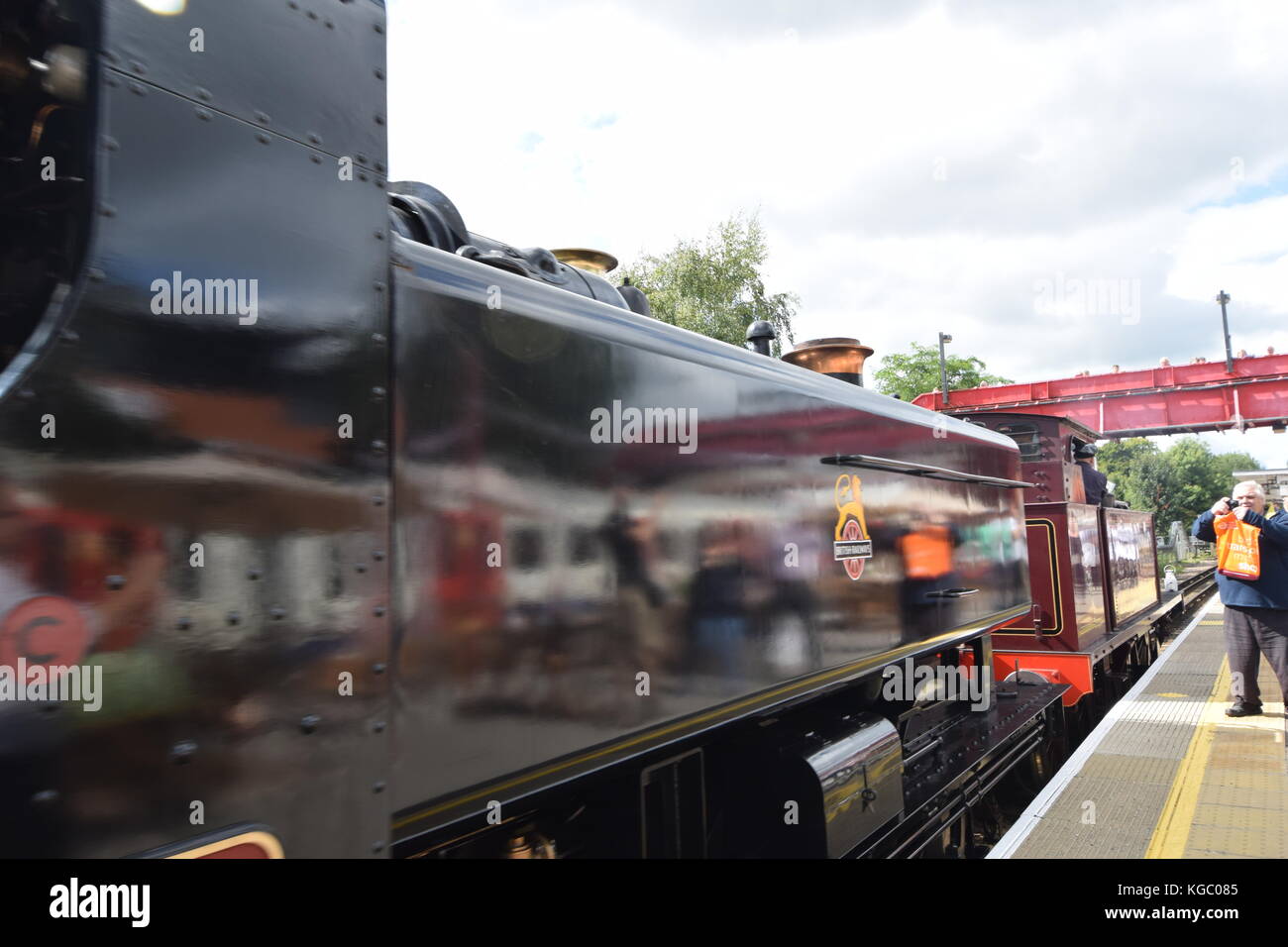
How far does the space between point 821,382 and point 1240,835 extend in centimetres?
278

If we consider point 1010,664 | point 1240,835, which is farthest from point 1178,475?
point 1240,835

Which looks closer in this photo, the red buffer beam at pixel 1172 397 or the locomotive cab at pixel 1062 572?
the locomotive cab at pixel 1062 572

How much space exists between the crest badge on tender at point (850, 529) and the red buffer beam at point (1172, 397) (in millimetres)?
14022

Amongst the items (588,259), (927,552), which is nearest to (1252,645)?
(927,552)

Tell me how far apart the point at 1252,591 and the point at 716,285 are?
20.6 m

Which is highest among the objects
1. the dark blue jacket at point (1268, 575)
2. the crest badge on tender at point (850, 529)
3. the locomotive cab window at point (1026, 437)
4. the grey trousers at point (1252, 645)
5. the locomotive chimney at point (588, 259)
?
the locomotive chimney at point (588, 259)

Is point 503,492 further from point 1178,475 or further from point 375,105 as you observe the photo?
point 1178,475

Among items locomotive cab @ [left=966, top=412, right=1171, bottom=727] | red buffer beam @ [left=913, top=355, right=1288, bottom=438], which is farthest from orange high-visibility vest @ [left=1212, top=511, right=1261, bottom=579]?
red buffer beam @ [left=913, top=355, right=1288, bottom=438]

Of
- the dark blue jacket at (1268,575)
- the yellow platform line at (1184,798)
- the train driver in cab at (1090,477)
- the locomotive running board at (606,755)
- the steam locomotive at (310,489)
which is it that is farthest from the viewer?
the train driver in cab at (1090,477)

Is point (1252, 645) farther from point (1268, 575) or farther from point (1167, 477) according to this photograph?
point (1167, 477)

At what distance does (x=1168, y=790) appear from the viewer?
4.31 m

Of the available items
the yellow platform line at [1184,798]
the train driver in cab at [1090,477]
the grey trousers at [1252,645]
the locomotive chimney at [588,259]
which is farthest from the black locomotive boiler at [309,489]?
the train driver in cab at [1090,477]

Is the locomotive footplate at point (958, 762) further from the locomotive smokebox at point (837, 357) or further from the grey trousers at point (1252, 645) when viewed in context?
the locomotive smokebox at point (837, 357)

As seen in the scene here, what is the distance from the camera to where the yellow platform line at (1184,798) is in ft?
11.8
